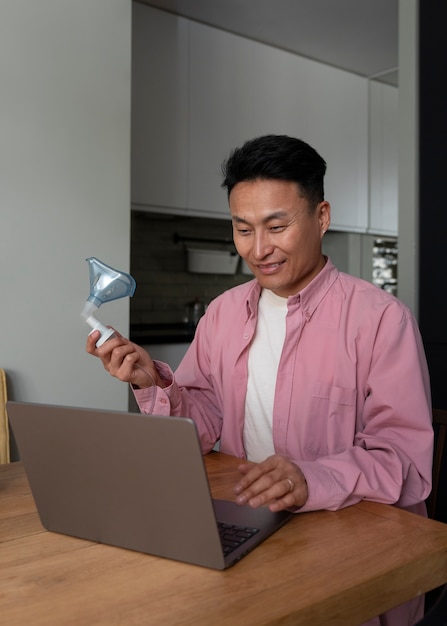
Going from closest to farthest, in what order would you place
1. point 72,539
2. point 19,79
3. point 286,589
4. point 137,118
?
point 286,589, point 72,539, point 19,79, point 137,118

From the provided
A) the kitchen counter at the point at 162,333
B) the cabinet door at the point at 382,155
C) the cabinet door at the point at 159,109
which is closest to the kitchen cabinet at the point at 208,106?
the cabinet door at the point at 159,109

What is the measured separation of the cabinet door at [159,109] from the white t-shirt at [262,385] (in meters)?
2.21

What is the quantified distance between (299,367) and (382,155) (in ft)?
12.7

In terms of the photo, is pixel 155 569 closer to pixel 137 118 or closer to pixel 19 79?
pixel 19 79

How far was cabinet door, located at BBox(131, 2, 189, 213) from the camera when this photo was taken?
367 cm

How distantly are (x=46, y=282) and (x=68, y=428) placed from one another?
67.8 inches

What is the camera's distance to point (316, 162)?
58.8 inches

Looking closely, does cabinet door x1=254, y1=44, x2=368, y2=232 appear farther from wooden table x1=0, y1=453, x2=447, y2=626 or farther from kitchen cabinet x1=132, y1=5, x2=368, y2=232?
wooden table x1=0, y1=453, x2=447, y2=626

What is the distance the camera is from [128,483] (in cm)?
92

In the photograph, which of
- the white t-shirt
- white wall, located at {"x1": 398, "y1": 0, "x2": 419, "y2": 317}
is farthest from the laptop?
white wall, located at {"x1": 398, "y1": 0, "x2": 419, "y2": 317}

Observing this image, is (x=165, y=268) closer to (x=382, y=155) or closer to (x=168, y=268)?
(x=168, y=268)

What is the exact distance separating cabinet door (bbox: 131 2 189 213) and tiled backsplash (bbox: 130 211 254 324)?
52 centimetres

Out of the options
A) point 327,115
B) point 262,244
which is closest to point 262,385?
point 262,244

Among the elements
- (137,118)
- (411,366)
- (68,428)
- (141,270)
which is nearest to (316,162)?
(411,366)
